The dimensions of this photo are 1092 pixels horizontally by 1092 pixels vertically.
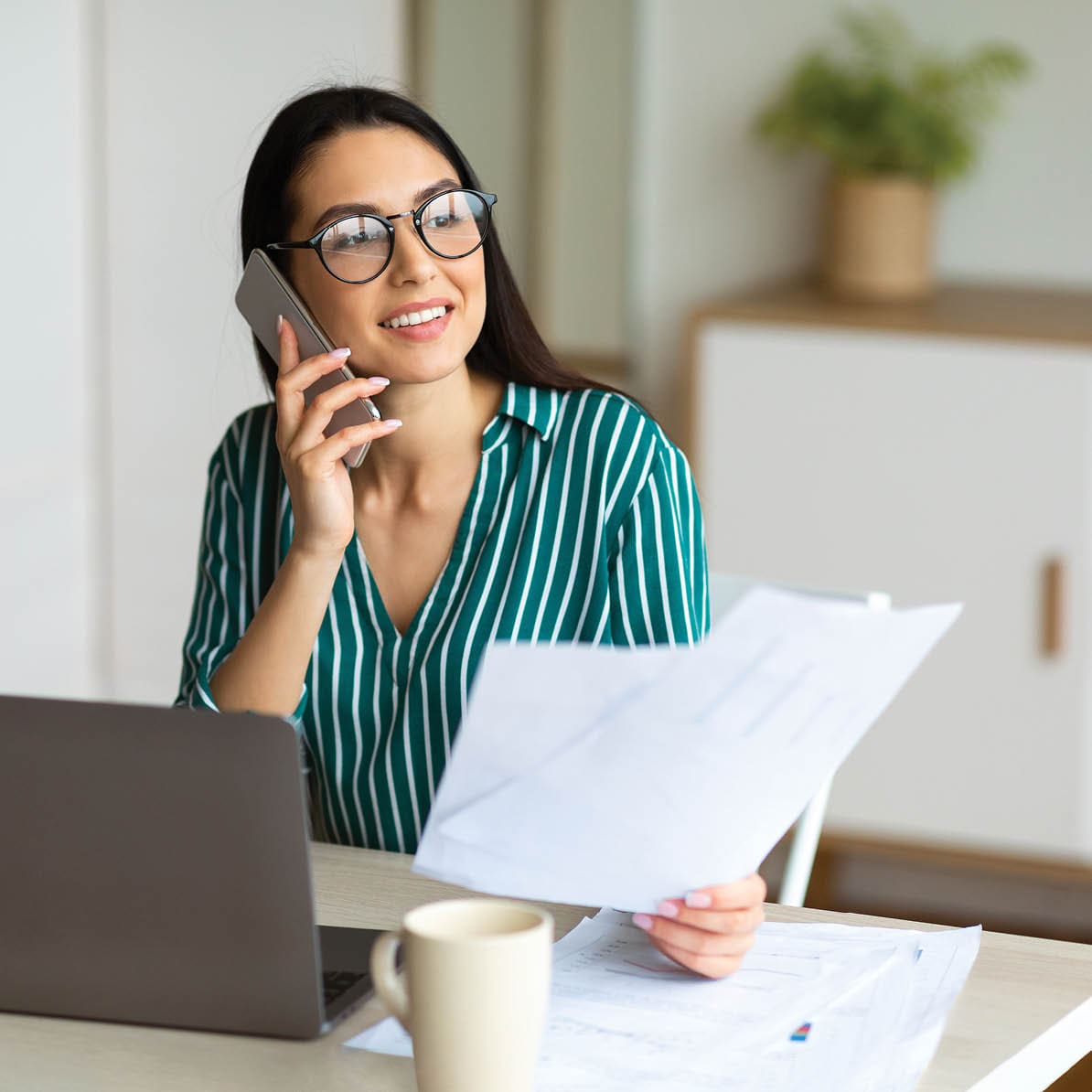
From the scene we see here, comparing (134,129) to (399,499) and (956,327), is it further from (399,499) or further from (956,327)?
(399,499)

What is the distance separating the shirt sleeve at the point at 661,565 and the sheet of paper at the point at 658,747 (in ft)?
1.49

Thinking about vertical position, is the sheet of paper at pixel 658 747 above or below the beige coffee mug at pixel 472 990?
above

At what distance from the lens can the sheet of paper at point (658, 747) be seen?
35.3 inches

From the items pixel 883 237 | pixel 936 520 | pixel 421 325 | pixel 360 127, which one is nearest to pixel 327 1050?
pixel 421 325

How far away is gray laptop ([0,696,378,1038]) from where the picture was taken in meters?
0.96

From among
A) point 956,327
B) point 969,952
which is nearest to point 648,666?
point 969,952

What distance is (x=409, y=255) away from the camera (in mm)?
1486

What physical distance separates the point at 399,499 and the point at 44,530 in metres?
2.02

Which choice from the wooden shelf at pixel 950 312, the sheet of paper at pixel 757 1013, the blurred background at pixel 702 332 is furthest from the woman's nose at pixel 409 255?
the wooden shelf at pixel 950 312

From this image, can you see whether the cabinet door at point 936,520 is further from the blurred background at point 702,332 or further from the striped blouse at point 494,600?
the striped blouse at point 494,600

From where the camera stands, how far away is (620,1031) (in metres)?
1.02

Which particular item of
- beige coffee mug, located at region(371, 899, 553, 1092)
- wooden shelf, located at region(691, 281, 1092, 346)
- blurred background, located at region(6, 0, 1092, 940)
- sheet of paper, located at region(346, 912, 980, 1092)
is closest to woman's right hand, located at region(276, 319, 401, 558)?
sheet of paper, located at region(346, 912, 980, 1092)

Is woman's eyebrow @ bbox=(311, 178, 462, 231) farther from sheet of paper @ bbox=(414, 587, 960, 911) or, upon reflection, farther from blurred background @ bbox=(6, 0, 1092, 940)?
blurred background @ bbox=(6, 0, 1092, 940)

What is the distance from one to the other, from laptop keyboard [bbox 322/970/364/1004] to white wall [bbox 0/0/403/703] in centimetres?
243
